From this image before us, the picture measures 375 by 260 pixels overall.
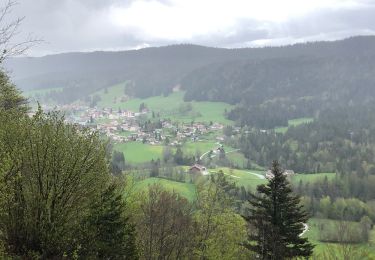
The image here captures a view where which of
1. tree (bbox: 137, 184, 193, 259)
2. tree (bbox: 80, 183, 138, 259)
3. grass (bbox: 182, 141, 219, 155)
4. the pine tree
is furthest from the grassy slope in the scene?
tree (bbox: 80, 183, 138, 259)

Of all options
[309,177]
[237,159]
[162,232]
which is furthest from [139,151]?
[162,232]

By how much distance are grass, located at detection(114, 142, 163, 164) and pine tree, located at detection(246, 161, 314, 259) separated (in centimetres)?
12025

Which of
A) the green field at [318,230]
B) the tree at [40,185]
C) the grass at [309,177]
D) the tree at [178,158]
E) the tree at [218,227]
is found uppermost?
the tree at [40,185]

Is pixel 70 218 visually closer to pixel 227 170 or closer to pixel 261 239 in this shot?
pixel 261 239

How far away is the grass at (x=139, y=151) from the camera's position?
151500 millimetres

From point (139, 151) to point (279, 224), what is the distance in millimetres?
139682

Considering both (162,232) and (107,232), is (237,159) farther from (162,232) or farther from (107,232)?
(107,232)

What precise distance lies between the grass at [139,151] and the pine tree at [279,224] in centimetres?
12025

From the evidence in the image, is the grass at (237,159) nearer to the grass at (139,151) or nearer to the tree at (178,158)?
the tree at (178,158)

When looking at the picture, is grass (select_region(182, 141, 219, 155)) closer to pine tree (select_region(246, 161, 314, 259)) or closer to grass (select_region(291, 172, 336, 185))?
grass (select_region(291, 172, 336, 185))

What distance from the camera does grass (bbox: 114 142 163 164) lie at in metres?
152

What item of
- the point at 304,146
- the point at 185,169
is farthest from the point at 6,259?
the point at 304,146

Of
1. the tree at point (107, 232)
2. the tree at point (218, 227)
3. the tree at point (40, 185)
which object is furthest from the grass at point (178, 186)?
the tree at point (40, 185)

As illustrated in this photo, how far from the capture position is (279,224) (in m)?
27.5
